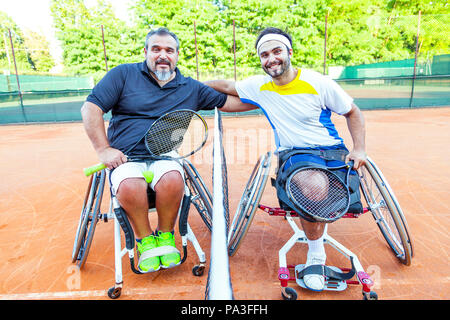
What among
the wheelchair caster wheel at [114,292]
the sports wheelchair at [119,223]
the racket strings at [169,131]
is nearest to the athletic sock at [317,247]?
the sports wheelchair at [119,223]

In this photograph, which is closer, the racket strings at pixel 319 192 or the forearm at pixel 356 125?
the racket strings at pixel 319 192

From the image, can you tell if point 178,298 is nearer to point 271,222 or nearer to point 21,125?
point 271,222

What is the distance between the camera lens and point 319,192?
181 cm

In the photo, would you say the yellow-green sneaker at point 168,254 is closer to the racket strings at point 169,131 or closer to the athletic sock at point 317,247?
the racket strings at point 169,131

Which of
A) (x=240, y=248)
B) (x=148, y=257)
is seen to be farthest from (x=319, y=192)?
(x=148, y=257)

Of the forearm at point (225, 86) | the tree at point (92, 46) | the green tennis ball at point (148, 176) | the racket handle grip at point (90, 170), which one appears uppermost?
the tree at point (92, 46)

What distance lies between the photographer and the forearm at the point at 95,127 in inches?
84.3

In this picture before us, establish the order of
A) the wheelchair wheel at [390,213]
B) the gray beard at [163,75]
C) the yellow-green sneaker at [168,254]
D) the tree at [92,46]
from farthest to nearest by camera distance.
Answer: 1. the tree at [92,46]
2. the gray beard at [163,75]
3. the yellow-green sneaker at [168,254]
4. the wheelchair wheel at [390,213]

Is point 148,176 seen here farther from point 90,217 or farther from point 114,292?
point 114,292

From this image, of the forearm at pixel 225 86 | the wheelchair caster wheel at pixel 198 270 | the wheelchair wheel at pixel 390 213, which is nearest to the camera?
the wheelchair wheel at pixel 390 213

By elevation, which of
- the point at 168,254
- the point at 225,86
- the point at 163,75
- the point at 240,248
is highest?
the point at 163,75

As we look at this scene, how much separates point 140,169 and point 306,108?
50.7 inches
